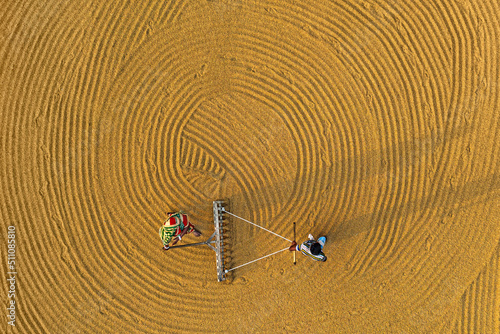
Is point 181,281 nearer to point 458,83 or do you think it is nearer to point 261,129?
point 261,129

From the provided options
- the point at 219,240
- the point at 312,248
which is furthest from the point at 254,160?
the point at 312,248

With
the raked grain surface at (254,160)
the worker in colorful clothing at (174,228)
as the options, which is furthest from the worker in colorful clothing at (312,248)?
the worker in colorful clothing at (174,228)

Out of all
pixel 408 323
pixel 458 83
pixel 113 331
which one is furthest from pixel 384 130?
pixel 113 331

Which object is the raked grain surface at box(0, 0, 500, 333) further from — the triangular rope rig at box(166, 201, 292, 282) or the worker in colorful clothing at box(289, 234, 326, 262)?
the worker in colorful clothing at box(289, 234, 326, 262)

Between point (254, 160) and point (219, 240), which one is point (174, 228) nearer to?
point (219, 240)

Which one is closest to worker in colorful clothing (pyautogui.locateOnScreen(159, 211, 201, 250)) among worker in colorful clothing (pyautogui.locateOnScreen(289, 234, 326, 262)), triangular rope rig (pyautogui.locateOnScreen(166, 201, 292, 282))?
triangular rope rig (pyautogui.locateOnScreen(166, 201, 292, 282))
